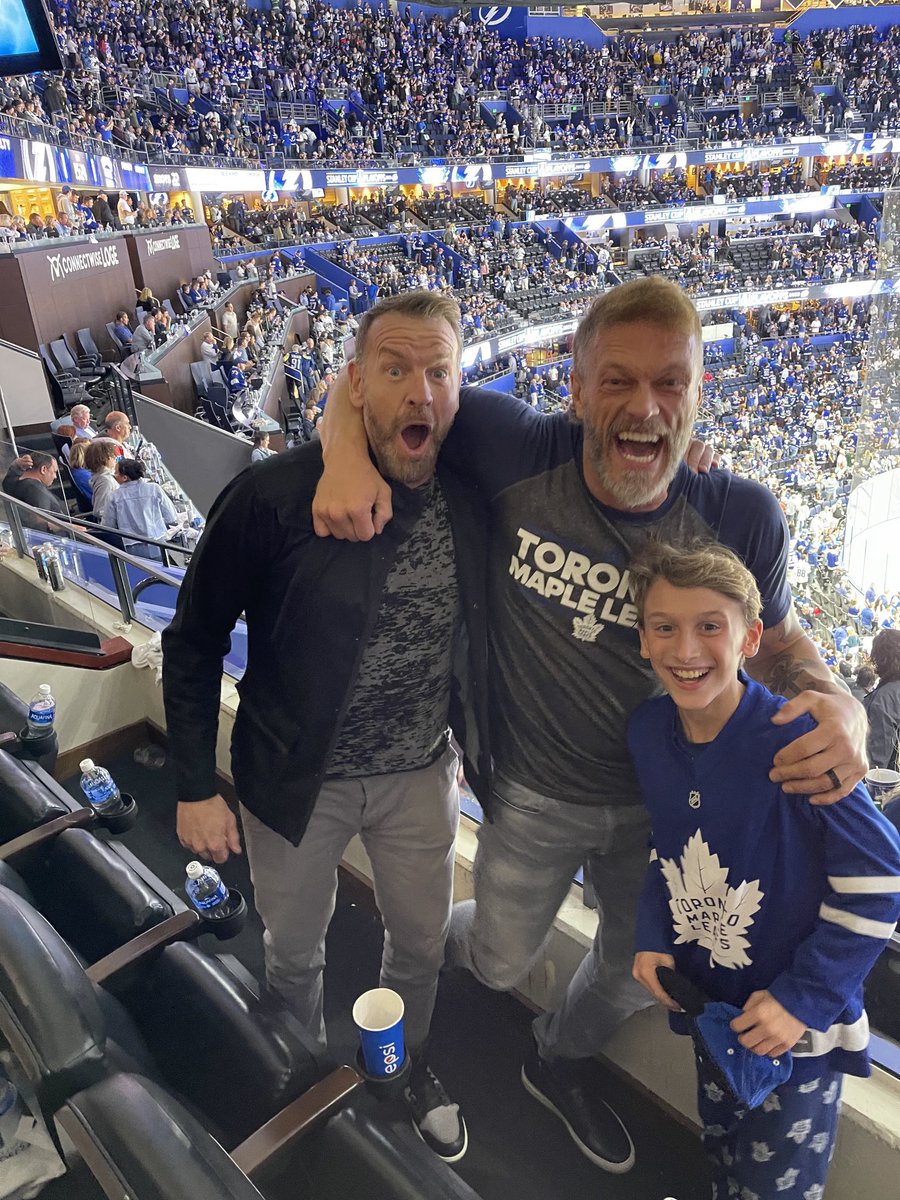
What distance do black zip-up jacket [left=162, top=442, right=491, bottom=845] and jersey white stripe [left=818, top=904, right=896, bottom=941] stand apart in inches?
22.0

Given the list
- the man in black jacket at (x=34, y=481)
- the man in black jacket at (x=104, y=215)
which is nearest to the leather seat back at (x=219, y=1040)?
the man in black jacket at (x=34, y=481)

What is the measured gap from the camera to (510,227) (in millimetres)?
20594

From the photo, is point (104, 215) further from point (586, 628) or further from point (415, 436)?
point (586, 628)

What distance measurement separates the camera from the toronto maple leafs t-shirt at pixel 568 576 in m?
1.13

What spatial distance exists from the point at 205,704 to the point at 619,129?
2551 centimetres

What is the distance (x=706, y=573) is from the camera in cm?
100

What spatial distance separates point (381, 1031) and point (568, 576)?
2.19 ft

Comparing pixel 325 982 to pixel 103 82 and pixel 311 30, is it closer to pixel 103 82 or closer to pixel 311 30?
pixel 103 82

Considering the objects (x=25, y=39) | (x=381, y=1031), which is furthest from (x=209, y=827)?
(x=25, y=39)

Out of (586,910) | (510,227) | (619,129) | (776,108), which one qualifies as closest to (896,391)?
(586,910)

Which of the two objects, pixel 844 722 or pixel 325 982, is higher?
pixel 844 722

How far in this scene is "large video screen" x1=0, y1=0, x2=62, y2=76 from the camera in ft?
9.48

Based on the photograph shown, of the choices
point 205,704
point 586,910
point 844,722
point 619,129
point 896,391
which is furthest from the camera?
point 619,129

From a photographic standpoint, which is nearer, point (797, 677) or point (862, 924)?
point (862, 924)
